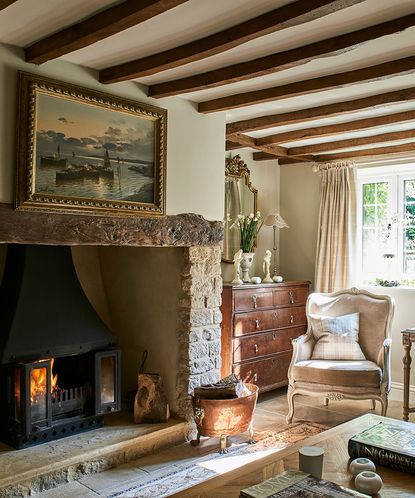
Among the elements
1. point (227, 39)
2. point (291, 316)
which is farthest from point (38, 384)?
point (291, 316)

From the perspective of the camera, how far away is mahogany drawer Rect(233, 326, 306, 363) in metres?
4.74

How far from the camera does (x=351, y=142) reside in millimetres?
5051

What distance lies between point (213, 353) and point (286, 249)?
224cm

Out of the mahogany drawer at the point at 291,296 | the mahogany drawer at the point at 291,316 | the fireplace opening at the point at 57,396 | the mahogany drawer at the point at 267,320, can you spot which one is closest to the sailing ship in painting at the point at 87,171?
the fireplace opening at the point at 57,396

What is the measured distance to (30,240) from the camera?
3.03 metres

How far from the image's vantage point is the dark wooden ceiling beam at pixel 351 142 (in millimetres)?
4700

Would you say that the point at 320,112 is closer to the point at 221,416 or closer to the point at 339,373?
the point at 339,373

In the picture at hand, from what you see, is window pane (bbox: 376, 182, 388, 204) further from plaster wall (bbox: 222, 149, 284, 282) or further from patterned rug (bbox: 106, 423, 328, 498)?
patterned rug (bbox: 106, 423, 328, 498)

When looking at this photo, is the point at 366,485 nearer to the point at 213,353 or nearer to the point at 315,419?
the point at 213,353

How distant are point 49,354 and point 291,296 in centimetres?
262

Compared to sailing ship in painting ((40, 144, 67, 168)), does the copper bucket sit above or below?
below

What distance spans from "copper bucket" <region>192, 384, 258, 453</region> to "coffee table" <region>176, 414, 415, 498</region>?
128 cm

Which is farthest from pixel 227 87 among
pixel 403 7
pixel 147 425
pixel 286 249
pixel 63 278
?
pixel 286 249

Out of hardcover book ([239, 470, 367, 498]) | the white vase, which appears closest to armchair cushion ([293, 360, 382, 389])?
the white vase
